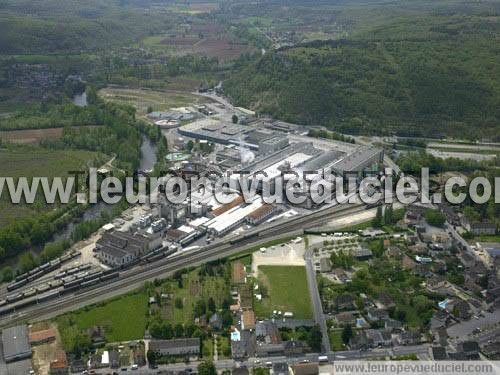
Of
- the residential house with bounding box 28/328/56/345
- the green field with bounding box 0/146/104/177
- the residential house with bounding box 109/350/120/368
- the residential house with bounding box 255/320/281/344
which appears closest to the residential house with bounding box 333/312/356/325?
the residential house with bounding box 255/320/281/344

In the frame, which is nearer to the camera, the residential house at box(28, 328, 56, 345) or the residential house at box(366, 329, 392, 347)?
the residential house at box(366, 329, 392, 347)

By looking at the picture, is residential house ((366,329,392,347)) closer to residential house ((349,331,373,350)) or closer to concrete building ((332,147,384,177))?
residential house ((349,331,373,350))

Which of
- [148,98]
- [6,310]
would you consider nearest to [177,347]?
[6,310]

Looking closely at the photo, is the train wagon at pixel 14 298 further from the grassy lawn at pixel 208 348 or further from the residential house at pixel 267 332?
the residential house at pixel 267 332

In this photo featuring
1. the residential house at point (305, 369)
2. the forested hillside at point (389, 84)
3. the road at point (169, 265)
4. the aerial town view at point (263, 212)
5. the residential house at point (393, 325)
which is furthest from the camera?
the forested hillside at point (389, 84)

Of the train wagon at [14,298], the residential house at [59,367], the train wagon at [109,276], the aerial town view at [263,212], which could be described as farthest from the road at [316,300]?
the train wagon at [14,298]

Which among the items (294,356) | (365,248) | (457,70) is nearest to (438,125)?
(457,70)
